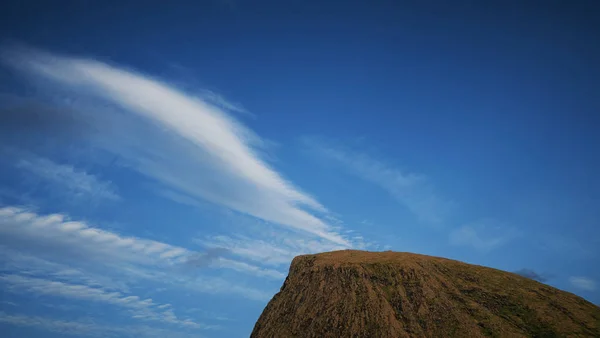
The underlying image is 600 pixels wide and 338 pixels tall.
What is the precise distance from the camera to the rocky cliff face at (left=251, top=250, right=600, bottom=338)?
13200 cm

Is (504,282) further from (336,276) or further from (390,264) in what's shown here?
(336,276)

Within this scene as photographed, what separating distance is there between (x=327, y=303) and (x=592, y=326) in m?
78.6

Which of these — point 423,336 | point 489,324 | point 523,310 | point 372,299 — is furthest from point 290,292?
point 523,310

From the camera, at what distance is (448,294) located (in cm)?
14575

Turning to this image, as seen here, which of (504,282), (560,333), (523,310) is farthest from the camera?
(504,282)

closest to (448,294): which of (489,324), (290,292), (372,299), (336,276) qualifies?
(489,324)

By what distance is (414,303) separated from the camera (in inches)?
5595

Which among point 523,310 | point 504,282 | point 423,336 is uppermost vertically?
point 504,282

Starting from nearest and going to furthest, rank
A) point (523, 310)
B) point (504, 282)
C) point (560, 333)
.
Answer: point (560, 333) → point (523, 310) → point (504, 282)

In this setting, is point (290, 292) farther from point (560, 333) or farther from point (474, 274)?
point (560, 333)

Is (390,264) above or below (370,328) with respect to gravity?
above

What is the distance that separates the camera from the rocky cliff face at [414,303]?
13200 centimetres

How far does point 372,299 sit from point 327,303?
48.3 ft

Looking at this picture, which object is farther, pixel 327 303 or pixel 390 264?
pixel 390 264
